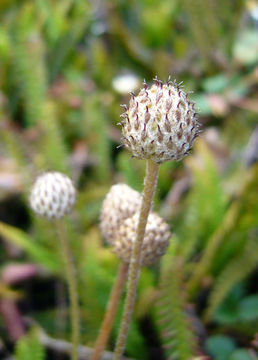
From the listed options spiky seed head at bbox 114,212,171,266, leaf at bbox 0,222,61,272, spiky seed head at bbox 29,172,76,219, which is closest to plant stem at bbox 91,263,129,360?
spiky seed head at bbox 114,212,171,266

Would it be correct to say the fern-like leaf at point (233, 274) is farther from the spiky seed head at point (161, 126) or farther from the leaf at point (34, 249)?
the spiky seed head at point (161, 126)

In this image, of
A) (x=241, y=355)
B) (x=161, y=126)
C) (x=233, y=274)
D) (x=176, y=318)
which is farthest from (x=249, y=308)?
(x=161, y=126)

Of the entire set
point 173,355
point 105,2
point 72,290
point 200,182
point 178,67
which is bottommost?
point 173,355

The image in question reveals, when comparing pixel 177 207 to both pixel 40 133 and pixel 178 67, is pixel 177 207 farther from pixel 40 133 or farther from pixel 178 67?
pixel 178 67

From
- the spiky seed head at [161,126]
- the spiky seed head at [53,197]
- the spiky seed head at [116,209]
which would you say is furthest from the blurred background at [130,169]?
the spiky seed head at [53,197]

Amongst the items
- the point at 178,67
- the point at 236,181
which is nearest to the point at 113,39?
the point at 178,67
